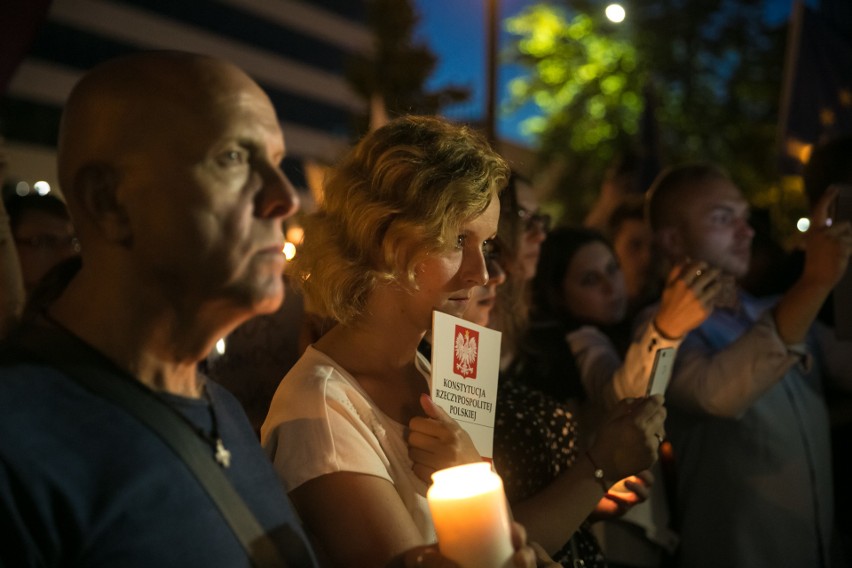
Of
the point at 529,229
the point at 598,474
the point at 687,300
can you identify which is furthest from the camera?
the point at 529,229

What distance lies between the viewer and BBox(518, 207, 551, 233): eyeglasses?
3568mm

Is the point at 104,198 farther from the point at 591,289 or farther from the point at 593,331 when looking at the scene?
the point at 591,289

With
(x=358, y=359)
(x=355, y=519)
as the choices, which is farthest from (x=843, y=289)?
(x=355, y=519)

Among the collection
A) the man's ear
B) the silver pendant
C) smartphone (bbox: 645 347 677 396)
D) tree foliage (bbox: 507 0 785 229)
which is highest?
tree foliage (bbox: 507 0 785 229)

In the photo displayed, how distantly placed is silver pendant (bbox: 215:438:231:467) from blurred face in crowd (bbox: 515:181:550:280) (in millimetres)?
2199

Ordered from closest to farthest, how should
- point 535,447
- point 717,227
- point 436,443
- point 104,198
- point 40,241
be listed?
point 104,198
point 436,443
point 535,447
point 717,227
point 40,241

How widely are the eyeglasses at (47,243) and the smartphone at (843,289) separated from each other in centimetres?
365

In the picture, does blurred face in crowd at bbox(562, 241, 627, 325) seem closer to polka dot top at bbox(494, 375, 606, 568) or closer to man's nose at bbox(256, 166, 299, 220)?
polka dot top at bbox(494, 375, 606, 568)

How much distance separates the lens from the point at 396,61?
30.5 metres

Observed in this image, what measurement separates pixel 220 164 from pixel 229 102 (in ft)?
0.37

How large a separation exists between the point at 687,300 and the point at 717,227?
830 millimetres

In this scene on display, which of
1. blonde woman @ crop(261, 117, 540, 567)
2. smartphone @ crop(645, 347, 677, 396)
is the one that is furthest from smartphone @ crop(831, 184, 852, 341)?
blonde woman @ crop(261, 117, 540, 567)

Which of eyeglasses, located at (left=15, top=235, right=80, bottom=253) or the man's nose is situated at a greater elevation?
the man's nose

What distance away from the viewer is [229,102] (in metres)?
1.40
